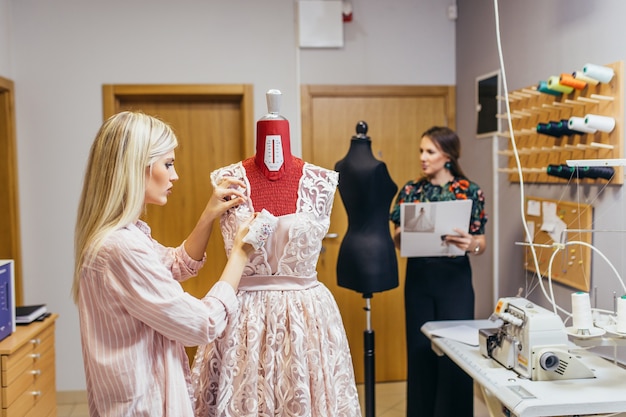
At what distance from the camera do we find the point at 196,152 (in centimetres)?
385

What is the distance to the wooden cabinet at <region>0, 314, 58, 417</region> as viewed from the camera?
2.26 metres

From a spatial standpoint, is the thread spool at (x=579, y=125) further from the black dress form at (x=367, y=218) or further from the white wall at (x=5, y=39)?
the white wall at (x=5, y=39)

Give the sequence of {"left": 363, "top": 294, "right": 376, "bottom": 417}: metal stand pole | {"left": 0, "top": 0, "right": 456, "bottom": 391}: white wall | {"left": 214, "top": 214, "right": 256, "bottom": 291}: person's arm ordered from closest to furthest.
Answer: {"left": 214, "top": 214, "right": 256, "bottom": 291}: person's arm, {"left": 363, "top": 294, "right": 376, "bottom": 417}: metal stand pole, {"left": 0, "top": 0, "right": 456, "bottom": 391}: white wall

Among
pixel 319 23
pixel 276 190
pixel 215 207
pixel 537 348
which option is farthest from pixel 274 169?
pixel 319 23

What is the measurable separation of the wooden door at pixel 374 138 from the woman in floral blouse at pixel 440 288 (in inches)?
36.9

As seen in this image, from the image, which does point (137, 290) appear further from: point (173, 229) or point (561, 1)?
point (173, 229)

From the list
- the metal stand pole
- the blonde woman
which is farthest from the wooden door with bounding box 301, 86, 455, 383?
the blonde woman

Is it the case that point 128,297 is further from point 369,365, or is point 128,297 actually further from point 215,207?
point 369,365

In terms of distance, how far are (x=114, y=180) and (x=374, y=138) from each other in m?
2.61

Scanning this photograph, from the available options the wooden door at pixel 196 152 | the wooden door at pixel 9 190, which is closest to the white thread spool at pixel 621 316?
the wooden door at pixel 196 152

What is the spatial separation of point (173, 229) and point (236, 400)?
229 cm

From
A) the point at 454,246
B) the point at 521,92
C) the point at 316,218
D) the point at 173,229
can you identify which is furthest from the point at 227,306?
the point at 173,229

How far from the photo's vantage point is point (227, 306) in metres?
1.54

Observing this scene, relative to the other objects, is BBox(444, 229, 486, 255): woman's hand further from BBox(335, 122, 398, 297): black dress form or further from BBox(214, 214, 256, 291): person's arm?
BBox(214, 214, 256, 291): person's arm
